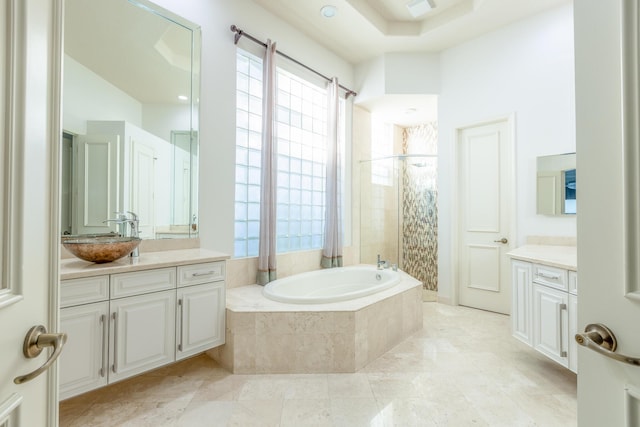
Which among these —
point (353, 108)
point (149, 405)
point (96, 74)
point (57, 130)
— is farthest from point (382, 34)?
point (149, 405)

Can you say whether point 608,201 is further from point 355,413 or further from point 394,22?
point 394,22

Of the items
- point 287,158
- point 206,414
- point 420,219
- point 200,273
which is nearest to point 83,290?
point 200,273

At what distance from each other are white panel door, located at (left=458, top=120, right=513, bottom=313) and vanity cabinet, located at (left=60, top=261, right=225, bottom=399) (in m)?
2.89

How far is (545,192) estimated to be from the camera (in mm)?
2959

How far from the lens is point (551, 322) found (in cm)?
197

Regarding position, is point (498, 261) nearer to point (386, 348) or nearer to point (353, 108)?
point (386, 348)

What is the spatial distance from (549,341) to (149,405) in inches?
99.4

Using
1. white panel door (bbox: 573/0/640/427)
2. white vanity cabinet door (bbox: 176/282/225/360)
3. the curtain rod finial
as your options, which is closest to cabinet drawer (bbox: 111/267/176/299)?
white vanity cabinet door (bbox: 176/282/225/360)

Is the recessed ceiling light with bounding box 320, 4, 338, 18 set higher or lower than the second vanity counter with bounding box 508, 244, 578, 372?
higher

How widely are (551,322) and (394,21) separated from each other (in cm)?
335

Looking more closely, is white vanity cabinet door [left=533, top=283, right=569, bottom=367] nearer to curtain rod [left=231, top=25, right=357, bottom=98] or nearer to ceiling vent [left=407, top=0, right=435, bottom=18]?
ceiling vent [left=407, top=0, right=435, bottom=18]

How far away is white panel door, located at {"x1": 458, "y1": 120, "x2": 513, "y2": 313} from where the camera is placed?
334 centimetres

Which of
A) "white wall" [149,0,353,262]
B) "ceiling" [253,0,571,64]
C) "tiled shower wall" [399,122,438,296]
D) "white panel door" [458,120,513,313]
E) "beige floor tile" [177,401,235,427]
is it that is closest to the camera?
"beige floor tile" [177,401,235,427]

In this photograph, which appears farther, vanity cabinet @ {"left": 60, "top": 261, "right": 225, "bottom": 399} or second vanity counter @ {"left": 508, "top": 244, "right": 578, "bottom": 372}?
second vanity counter @ {"left": 508, "top": 244, "right": 578, "bottom": 372}
